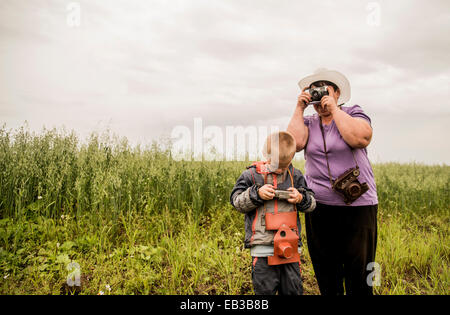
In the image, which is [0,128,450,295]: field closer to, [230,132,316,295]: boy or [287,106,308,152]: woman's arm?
[230,132,316,295]: boy

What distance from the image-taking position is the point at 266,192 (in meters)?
2.10

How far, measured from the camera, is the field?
3.27 metres

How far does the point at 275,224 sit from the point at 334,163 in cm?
86

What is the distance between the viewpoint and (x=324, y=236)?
8.34 feet

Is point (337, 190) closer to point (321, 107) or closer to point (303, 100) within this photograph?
point (321, 107)

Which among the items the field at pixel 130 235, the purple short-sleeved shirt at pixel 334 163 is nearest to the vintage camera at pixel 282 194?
the purple short-sleeved shirt at pixel 334 163

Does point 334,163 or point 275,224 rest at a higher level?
point 334,163

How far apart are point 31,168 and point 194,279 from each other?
3.76 metres

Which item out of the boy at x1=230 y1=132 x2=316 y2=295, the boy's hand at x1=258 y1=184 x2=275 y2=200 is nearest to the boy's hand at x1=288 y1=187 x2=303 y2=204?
the boy at x1=230 y1=132 x2=316 y2=295

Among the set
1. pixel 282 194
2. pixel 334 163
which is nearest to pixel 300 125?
pixel 334 163
